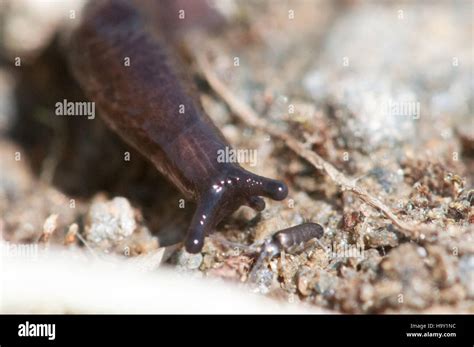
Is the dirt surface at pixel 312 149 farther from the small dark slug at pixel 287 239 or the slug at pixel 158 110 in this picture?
the slug at pixel 158 110

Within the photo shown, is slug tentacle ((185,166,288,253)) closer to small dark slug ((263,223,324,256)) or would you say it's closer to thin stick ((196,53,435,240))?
small dark slug ((263,223,324,256))

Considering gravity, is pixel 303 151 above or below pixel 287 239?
above

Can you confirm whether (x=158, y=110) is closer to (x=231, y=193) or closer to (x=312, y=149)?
(x=231, y=193)

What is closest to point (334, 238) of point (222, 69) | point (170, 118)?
point (170, 118)

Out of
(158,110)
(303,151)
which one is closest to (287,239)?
(303,151)

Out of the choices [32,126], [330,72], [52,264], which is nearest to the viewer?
[52,264]
